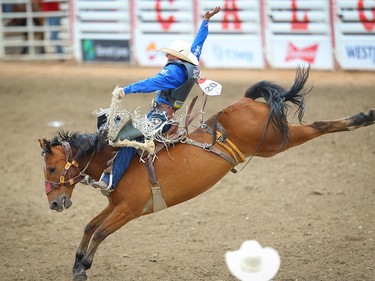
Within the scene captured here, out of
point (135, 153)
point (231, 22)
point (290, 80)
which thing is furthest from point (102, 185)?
point (231, 22)

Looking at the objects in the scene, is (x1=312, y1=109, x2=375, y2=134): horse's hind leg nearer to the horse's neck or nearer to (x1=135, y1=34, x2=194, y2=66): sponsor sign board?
the horse's neck

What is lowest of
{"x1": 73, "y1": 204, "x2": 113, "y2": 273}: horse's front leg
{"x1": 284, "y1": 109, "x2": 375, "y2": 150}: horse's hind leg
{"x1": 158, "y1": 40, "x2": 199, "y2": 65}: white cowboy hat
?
{"x1": 73, "y1": 204, "x2": 113, "y2": 273}: horse's front leg

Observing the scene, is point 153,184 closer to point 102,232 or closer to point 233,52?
point 102,232

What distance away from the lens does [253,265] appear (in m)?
3.90

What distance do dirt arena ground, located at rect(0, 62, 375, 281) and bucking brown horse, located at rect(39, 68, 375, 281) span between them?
29.9 inches

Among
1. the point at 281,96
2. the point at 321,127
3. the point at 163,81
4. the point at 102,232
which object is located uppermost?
the point at 163,81

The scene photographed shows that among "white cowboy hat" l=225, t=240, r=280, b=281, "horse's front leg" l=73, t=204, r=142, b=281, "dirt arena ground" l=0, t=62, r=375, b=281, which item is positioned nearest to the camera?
"white cowboy hat" l=225, t=240, r=280, b=281

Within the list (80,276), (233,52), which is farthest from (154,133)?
(233,52)

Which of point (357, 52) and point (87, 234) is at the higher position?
point (357, 52)

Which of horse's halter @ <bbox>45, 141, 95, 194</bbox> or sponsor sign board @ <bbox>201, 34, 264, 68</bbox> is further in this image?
sponsor sign board @ <bbox>201, 34, 264, 68</bbox>

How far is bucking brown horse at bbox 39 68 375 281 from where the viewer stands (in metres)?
6.01

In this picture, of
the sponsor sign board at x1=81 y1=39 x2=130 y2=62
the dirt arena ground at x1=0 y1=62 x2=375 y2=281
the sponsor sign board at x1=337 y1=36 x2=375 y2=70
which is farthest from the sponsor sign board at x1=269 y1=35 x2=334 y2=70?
the sponsor sign board at x1=81 y1=39 x2=130 y2=62

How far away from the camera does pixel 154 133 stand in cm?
604

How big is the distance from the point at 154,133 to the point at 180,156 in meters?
0.32
